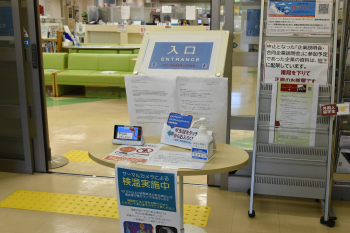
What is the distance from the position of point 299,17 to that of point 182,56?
92 centimetres

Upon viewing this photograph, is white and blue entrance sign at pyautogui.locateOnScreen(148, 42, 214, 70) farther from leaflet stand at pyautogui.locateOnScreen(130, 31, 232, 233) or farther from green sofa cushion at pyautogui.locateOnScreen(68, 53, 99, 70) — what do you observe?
green sofa cushion at pyautogui.locateOnScreen(68, 53, 99, 70)

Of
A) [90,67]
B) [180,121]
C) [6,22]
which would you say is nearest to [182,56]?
[180,121]

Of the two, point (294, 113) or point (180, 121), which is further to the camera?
point (294, 113)

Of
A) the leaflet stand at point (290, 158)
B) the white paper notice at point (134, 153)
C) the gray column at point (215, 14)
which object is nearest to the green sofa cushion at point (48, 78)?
the gray column at point (215, 14)

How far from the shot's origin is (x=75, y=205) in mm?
3098

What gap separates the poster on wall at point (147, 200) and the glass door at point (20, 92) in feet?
6.93

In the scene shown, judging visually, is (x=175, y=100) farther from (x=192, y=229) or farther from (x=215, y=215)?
(x=215, y=215)

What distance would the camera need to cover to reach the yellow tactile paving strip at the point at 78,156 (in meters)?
4.16

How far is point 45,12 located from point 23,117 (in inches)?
469

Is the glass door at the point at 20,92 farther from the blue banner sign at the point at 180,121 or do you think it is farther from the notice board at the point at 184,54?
the blue banner sign at the point at 180,121

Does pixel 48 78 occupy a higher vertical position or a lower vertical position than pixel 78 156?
higher

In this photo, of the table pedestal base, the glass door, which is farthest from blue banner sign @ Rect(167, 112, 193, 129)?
the glass door

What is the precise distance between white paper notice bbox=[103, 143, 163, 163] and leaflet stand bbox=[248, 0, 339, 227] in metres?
1.06

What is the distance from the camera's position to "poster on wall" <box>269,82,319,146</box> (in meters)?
2.79
